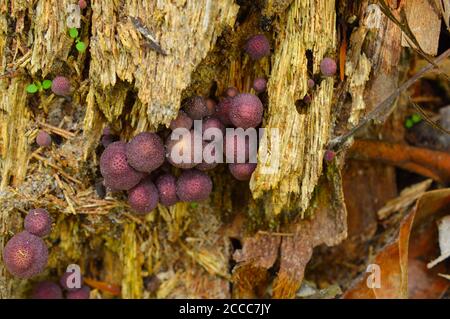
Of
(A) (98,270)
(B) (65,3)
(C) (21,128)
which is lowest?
(A) (98,270)

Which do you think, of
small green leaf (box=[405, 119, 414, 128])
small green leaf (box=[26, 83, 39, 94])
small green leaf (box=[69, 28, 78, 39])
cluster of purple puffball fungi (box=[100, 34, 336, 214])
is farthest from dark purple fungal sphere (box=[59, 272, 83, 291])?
small green leaf (box=[405, 119, 414, 128])

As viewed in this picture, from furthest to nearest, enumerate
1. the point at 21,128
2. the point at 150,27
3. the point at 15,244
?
1. the point at 21,128
2. the point at 15,244
3. the point at 150,27

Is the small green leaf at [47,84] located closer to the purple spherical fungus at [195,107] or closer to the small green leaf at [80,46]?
the small green leaf at [80,46]

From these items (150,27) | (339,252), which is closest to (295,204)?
(339,252)

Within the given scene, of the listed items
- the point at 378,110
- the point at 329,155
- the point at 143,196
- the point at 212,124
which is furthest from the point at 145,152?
the point at 378,110

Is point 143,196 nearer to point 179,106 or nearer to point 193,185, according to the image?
point 193,185
